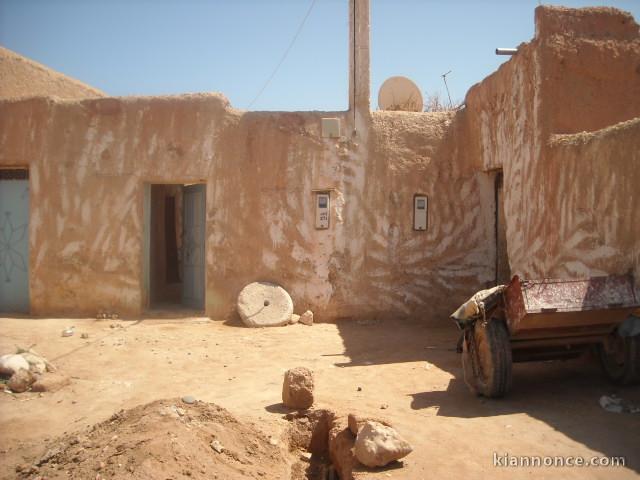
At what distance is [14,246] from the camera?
A: 8930mm

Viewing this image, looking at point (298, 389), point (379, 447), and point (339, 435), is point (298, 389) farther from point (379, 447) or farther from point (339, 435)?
point (379, 447)

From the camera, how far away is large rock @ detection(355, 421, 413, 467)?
10.6 feet

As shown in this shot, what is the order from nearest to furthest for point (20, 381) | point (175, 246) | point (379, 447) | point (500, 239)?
1. point (379, 447)
2. point (20, 381)
3. point (500, 239)
4. point (175, 246)

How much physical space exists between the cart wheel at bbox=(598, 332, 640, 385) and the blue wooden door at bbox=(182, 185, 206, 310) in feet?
21.2

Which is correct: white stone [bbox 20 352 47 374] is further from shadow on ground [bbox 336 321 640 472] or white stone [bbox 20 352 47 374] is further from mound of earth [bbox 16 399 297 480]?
shadow on ground [bbox 336 321 640 472]

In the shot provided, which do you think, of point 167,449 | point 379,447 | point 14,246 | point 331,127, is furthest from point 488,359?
point 14,246

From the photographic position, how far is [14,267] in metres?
8.93

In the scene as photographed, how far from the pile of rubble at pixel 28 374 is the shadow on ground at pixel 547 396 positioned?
2942 mm

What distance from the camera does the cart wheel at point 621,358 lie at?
13.8ft

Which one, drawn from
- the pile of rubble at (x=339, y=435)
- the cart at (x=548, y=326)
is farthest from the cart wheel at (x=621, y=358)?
the pile of rubble at (x=339, y=435)

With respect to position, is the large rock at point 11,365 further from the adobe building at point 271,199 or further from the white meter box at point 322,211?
the white meter box at point 322,211

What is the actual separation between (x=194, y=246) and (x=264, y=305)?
2184 mm

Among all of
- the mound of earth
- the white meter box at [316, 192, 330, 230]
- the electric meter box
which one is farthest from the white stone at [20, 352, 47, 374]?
the electric meter box

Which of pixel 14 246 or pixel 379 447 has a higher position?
pixel 14 246
